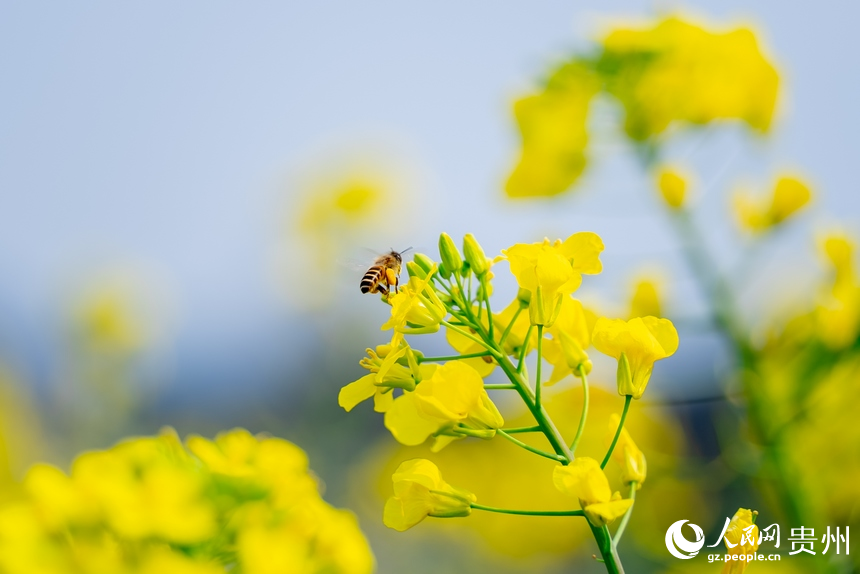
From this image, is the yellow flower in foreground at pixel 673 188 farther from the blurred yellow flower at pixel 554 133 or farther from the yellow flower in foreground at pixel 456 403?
the yellow flower in foreground at pixel 456 403

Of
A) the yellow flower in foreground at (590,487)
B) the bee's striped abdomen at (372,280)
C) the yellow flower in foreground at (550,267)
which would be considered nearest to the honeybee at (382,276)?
the bee's striped abdomen at (372,280)

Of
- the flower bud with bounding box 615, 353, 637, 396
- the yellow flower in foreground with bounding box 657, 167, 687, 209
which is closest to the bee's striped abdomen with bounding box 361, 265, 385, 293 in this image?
the flower bud with bounding box 615, 353, 637, 396

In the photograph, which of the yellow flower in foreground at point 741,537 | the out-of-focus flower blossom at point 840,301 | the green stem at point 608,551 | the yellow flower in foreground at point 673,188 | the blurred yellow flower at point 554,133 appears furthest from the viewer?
the blurred yellow flower at point 554,133

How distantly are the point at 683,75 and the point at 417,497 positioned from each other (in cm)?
153

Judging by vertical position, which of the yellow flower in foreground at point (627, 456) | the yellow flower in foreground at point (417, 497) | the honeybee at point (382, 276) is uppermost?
the honeybee at point (382, 276)

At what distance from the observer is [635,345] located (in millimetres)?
892

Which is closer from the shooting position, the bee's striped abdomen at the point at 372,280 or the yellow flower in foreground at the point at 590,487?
the yellow flower in foreground at the point at 590,487

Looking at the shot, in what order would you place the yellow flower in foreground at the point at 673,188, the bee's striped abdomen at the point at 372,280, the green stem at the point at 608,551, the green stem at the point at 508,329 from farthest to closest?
1. the yellow flower in foreground at the point at 673,188
2. the bee's striped abdomen at the point at 372,280
3. the green stem at the point at 508,329
4. the green stem at the point at 608,551

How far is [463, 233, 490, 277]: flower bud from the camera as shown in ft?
3.30

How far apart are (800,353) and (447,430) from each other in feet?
4.52

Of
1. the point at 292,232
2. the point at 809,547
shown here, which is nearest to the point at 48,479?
the point at 809,547

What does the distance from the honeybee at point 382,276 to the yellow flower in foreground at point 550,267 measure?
569 millimetres

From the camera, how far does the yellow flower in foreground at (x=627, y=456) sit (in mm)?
866

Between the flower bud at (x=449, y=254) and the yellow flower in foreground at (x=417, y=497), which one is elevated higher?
the flower bud at (x=449, y=254)
